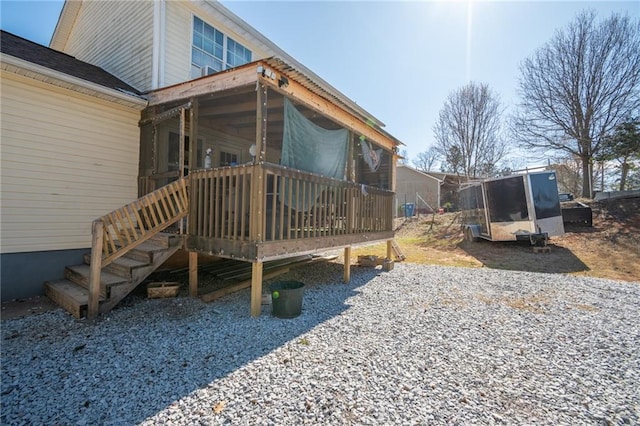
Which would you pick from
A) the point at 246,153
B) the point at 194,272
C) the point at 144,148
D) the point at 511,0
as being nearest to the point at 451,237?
the point at 511,0

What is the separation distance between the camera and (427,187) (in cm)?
2514

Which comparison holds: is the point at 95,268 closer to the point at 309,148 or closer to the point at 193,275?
the point at 193,275

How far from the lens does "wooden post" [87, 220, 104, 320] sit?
158 inches

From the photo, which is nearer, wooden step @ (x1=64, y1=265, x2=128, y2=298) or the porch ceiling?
wooden step @ (x1=64, y1=265, x2=128, y2=298)

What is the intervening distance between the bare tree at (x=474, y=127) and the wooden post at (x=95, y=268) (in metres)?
23.4

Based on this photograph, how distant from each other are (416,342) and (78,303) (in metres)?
4.75

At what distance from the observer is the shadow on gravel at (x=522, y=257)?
27.8ft

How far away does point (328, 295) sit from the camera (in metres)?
5.70

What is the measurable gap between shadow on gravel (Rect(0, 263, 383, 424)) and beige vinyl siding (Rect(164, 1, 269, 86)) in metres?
5.46

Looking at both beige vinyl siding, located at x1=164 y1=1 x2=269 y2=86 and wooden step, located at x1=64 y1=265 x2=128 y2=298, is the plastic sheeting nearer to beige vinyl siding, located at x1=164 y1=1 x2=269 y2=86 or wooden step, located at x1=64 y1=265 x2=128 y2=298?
wooden step, located at x1=64 y1=265 x2=128 y2=298

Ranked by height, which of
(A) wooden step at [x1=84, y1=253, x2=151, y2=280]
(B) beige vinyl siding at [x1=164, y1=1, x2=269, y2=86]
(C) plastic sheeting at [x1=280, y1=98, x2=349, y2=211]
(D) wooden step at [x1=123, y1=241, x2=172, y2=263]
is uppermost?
(B) beige vinyl siding at [x1=164, y1=1, x2=269, y2=86]

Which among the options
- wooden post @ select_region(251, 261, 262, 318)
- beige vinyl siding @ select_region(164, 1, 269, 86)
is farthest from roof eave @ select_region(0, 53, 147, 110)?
wooden post @ select_region(251, 261, 262, 318)

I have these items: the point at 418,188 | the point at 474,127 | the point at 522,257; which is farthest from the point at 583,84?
the point at 418,188

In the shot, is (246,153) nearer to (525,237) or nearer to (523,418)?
(523,418)
